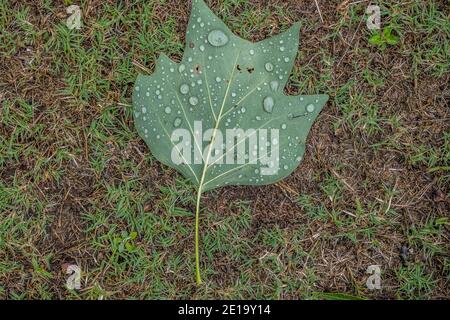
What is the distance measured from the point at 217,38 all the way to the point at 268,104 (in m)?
0.33

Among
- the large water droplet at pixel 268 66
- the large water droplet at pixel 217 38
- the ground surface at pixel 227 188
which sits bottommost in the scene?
the ground surface at pixel 227 188

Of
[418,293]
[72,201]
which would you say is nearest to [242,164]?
[72,201]

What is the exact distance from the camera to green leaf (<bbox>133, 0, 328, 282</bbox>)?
2.11 metres

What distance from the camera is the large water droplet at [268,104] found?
2109 millimetres

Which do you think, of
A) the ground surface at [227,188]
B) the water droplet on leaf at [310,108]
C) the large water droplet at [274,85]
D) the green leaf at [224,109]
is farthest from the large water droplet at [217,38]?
the water droplet on leaf at [310,108]

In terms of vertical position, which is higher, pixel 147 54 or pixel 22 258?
pixel 147 54

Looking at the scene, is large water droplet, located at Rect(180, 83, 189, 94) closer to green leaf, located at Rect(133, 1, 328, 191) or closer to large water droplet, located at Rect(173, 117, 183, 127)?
green leaf, located at Rect(133, 1, 328, 191)

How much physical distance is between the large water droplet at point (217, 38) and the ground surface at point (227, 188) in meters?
0.14

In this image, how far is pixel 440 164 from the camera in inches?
87.5

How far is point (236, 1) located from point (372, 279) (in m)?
1.29

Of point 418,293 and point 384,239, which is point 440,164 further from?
point 418,293

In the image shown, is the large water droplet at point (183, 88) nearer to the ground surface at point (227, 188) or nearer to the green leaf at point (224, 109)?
the green leaf at point (224, 109)

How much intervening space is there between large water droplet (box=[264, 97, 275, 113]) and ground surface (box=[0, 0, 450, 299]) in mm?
172

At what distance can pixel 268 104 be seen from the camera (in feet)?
6.93
